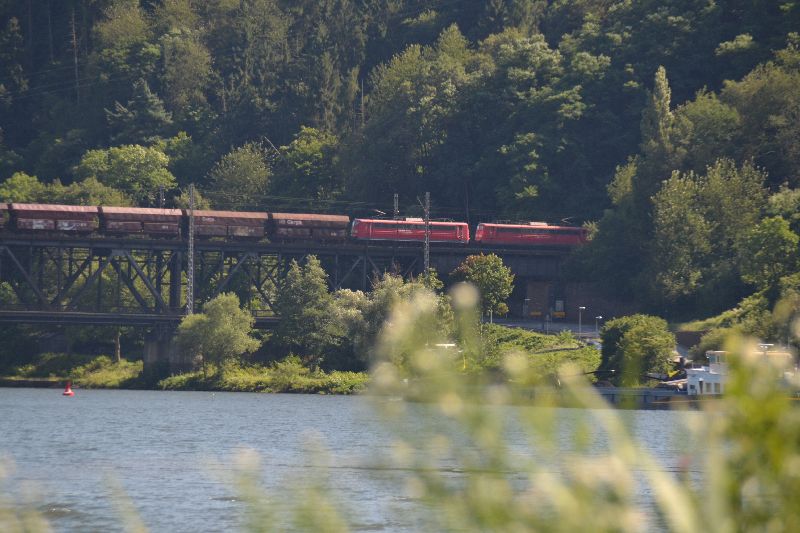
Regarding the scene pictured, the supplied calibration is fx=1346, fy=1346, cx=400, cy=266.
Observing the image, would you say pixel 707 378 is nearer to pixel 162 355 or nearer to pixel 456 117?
pixel 162 355

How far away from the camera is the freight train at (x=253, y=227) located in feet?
330

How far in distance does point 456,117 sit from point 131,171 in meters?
35.2

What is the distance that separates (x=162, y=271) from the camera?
104m

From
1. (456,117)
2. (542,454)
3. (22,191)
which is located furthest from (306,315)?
(542,454)

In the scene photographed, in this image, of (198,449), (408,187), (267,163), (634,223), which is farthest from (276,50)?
(198,449)

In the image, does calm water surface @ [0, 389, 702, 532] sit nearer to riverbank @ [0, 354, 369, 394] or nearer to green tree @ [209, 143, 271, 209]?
riverbank @ [0, 354, 369, 394]

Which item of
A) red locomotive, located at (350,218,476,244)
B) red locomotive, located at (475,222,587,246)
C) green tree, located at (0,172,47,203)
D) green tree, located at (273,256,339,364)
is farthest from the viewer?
green tree, located at (0,172,47,203)

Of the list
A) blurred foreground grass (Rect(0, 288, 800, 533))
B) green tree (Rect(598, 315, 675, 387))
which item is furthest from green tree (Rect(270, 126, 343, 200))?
blurred foreground grass (Rect(0, 288, 800, 533))

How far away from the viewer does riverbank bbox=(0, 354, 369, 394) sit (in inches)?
3413

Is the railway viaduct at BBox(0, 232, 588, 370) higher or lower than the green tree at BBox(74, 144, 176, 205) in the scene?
lower

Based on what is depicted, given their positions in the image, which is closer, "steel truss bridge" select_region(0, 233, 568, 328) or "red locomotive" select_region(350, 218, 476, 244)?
"steel truss bridge" select_region(0, 233, 568, 328)

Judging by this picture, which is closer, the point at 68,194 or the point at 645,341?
the point at 645,341

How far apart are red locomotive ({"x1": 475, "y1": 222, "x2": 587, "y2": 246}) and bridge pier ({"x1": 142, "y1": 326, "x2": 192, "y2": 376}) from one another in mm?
27869

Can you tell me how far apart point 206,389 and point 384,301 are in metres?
14.1
